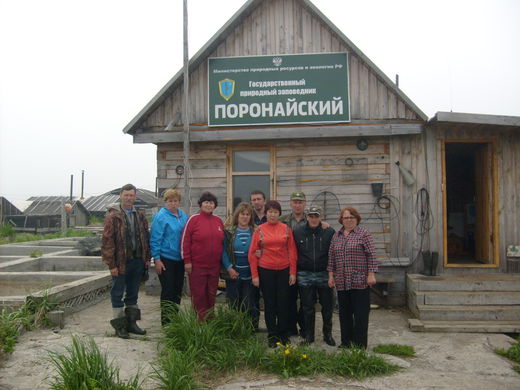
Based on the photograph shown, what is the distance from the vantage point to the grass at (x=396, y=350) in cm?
478

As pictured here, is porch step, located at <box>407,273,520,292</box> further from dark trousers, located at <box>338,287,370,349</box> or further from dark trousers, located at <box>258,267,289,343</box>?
dark trousers, located at <box>258,267,289,343</box>

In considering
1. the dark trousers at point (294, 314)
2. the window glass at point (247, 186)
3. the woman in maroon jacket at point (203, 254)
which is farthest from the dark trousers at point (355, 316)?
the window glass at point (247, 186)

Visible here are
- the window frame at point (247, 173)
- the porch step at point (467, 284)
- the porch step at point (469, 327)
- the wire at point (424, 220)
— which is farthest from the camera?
the window frame at point (247, 173)

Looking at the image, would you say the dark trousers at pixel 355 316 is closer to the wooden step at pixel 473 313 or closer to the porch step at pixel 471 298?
the wooden step at pixel 473 313

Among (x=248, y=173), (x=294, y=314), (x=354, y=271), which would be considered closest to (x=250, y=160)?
(x=248, y=173)

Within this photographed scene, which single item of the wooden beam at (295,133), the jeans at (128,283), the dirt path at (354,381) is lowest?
the dirt path at (354,381)

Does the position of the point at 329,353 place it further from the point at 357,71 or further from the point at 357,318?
the point at 357,71

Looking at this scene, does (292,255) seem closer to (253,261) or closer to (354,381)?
(253,261)

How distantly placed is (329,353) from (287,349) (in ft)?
2.24

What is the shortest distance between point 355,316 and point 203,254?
6.09 ft

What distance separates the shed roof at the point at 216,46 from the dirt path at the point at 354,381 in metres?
3.49

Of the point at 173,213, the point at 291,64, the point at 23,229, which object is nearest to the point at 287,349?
the point at 173,213

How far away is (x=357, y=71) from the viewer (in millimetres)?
7246

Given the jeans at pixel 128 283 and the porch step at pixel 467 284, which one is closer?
the jeans at pixel 128 283
